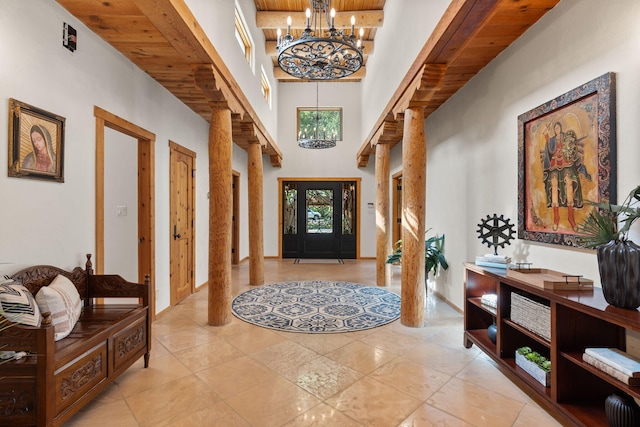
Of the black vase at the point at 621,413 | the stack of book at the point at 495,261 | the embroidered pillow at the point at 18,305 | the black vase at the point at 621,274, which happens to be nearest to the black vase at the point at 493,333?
the stack of book at the point at 495,261

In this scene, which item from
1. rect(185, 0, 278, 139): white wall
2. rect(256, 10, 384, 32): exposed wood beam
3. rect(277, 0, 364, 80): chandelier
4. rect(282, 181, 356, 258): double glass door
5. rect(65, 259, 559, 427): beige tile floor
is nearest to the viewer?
rect(65, 259, 559, 427): beige tile floor

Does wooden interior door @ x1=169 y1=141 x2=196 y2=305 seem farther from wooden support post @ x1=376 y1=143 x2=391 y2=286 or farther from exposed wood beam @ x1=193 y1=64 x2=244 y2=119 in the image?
wooden support post @ x1=376 y1=143 x2=391 y2=286

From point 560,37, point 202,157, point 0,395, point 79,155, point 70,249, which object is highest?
point 560,37

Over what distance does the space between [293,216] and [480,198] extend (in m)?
5.32

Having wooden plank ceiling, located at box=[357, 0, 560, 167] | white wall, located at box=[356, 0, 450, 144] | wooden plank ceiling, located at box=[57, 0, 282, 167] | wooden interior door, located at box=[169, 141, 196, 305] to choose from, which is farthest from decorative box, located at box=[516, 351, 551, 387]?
wooden interior door, located at box=[169, 141, 196, 305]

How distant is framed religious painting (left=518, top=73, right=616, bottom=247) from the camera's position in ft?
6.17

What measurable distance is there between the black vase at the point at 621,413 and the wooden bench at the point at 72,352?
9.19 ft

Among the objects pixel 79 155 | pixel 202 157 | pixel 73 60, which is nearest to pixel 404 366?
pixel 79 155

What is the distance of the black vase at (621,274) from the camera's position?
4.85ft

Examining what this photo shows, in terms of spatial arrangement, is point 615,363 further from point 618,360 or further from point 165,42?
point 165,42

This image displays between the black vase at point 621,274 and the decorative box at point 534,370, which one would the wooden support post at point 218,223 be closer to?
the decorative box at point 534,370

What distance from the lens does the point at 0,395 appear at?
1546mm

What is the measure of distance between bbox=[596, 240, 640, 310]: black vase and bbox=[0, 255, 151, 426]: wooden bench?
110 inches

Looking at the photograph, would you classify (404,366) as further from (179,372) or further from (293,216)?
(293,216)
